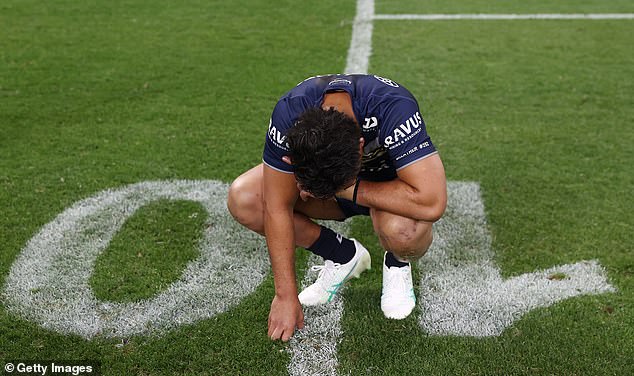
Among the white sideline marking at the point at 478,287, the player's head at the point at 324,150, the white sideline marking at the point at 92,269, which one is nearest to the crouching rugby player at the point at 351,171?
the player's head at the point at 324,150

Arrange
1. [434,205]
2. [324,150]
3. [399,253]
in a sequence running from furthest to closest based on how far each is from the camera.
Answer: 1. [399,253]
2. [434,205]
3. [324,150]

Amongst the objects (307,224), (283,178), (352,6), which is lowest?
(352,6)

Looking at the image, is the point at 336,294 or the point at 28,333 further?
the point at 336,294

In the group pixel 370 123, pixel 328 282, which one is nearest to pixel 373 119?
pixel 370 123

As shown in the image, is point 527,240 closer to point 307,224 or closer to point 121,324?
point 307,224

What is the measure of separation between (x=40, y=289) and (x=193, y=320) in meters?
0.84

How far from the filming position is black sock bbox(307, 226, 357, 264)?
3.45 meters

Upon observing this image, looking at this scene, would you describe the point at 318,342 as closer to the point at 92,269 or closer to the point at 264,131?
the point at 92,269

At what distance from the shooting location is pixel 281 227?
2.99 m

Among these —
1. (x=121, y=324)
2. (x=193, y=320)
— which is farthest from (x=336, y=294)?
(x=121, y=324)

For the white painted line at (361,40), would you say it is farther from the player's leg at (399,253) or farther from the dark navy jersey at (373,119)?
the dark navy jersey at (373,119)

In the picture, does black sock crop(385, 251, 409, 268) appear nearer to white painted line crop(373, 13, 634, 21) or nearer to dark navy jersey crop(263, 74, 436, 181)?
dark navy jersey crop(263, 74, 436, 181)

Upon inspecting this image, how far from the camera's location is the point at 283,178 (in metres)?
2.96

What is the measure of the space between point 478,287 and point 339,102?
1.27m
